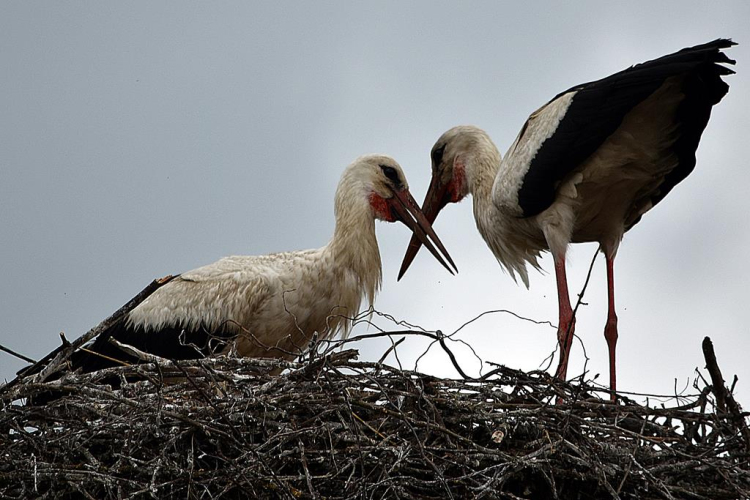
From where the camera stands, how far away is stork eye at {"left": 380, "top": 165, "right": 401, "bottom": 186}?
576cm

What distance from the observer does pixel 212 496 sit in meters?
3.38

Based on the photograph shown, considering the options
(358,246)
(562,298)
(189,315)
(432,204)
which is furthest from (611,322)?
(189,315)

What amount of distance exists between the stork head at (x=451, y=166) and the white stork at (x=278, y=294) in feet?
1.38

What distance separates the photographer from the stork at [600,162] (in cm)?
454

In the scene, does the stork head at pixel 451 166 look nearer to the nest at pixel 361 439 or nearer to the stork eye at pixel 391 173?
the stork eye at pixel 391 173

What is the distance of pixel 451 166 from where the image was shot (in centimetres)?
613

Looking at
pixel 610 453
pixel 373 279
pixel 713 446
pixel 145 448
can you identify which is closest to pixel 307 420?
pixel 145 448

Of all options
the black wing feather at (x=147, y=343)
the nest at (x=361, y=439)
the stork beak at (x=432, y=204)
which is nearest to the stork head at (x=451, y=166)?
the stork beak at (x=432, y=204)

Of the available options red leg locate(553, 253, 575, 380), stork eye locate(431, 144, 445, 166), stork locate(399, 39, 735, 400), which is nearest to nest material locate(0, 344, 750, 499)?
stork locate(399, 39, 735, 400)

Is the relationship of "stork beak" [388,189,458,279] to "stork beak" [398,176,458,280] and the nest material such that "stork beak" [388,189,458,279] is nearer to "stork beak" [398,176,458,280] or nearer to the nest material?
"stork beak" [398,176,458,280]

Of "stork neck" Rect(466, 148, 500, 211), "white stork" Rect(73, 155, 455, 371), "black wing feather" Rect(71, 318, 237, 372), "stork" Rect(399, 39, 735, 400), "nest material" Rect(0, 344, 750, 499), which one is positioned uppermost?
"stork neck" Rect(466, 148, 500, 211)

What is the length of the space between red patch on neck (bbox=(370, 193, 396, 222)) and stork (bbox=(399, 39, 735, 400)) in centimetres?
48

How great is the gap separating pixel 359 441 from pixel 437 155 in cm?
298

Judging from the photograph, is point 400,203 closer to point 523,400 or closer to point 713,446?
point 523,400
